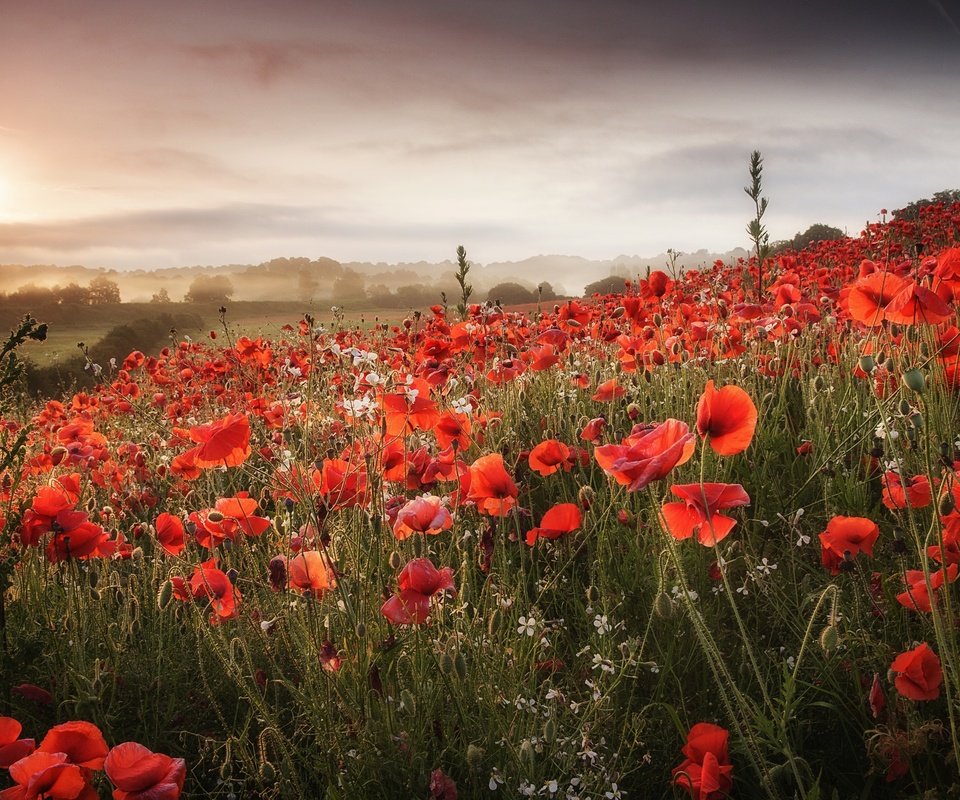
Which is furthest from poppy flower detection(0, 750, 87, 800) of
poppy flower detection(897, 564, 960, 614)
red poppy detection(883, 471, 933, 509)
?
red poppy detection(883, 471, 933, 509)

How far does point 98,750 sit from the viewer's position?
61.9 inches

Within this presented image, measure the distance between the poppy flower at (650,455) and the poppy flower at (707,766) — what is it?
700 mm

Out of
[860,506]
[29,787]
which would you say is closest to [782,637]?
[860,506]

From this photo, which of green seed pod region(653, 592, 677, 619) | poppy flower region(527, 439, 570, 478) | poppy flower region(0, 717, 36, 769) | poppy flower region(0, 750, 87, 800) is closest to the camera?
poppy flower region(0, 750, 87, 800)

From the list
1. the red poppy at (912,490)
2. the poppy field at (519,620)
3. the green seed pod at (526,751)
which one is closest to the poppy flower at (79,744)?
the poppy field at (519,620)

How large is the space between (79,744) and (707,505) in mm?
1467

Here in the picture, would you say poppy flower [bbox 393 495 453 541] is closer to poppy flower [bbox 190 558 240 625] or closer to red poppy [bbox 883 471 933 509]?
poppy flower [bbox 190 558 240 625]

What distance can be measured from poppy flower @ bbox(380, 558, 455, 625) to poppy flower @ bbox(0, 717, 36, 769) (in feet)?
2.71

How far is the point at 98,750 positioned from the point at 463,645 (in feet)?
3.16

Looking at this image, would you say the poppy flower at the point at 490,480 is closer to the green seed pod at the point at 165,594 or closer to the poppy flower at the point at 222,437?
the poppy flower at the point at 222,437

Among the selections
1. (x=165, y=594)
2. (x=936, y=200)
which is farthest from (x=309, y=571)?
(x=936, y=200)

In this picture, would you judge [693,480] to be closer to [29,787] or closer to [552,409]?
[552,409]

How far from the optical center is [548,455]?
2.75 m

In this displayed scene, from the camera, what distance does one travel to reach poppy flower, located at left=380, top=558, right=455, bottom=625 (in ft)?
5.89
